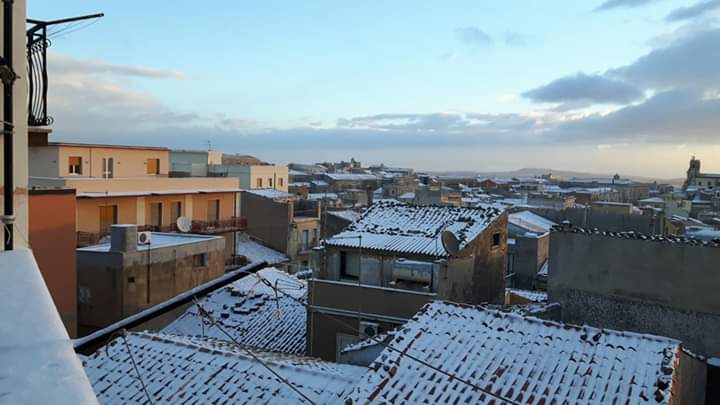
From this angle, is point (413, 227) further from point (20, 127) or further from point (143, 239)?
point (20, 127)

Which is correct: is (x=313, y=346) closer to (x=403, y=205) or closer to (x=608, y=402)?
(x=403, y=205)

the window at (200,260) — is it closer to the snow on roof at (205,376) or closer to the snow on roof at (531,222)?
the snow on roof at (205,376)

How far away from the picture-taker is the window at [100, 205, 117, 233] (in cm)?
2670

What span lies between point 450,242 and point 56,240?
9515mm

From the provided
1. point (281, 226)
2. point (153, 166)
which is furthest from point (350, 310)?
point (153, 166)

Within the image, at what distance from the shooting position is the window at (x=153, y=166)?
32725 millimetres

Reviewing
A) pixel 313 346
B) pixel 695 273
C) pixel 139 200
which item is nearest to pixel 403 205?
pixel 313 346

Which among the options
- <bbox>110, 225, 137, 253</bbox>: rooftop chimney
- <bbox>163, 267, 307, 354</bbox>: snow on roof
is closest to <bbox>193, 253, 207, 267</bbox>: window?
<bbox>163, 267, 307, 354</bbox>: snow on roof

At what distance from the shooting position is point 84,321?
18.0 metres

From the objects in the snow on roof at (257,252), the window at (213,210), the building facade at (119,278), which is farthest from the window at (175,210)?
the building facade at (119,278)

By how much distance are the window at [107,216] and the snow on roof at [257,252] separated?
323 inches

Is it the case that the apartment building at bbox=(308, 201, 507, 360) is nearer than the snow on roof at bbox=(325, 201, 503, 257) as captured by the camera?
Yes

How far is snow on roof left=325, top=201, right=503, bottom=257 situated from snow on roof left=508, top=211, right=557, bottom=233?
12.1 meters

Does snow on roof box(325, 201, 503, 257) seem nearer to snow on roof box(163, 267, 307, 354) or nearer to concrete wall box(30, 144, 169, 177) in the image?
snow on roof box(163, 267, 307, 354)
